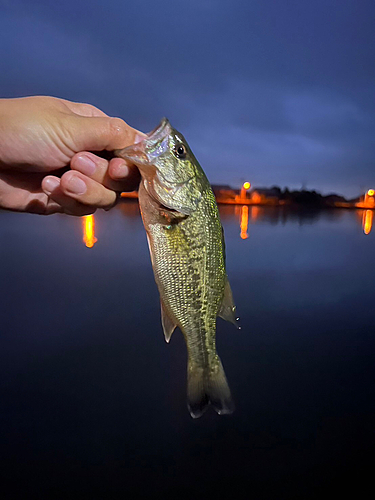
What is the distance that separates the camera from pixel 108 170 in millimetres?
1903

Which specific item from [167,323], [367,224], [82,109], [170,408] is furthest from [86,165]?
[367,224]

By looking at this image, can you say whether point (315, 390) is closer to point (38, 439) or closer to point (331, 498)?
point (331, 498)

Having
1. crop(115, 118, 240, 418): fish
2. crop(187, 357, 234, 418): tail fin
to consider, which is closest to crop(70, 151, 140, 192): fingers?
crop(115, 118, 240, 418): fish

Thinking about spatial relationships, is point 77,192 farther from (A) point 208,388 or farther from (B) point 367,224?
(B) point 367,224

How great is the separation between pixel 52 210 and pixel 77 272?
12287mm

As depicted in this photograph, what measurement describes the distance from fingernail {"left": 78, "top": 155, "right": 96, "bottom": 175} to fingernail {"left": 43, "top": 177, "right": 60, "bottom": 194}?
21 centimetres

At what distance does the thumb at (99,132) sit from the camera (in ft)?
5.65

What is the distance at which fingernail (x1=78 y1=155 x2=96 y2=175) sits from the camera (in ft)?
6.07

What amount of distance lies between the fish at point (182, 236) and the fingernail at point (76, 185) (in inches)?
14.4

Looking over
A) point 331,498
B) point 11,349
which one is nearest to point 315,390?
point 331,498

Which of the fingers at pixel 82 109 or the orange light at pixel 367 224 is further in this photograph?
the orange light at pixel 367 224

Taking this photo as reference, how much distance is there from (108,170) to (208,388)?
56.9 inches

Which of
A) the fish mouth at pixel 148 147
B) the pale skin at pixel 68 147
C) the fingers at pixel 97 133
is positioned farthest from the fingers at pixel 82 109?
the fish mouth at pixel 148 147

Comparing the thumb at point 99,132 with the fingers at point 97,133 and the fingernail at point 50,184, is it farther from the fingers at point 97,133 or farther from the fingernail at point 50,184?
the fingernail at point 50,184
